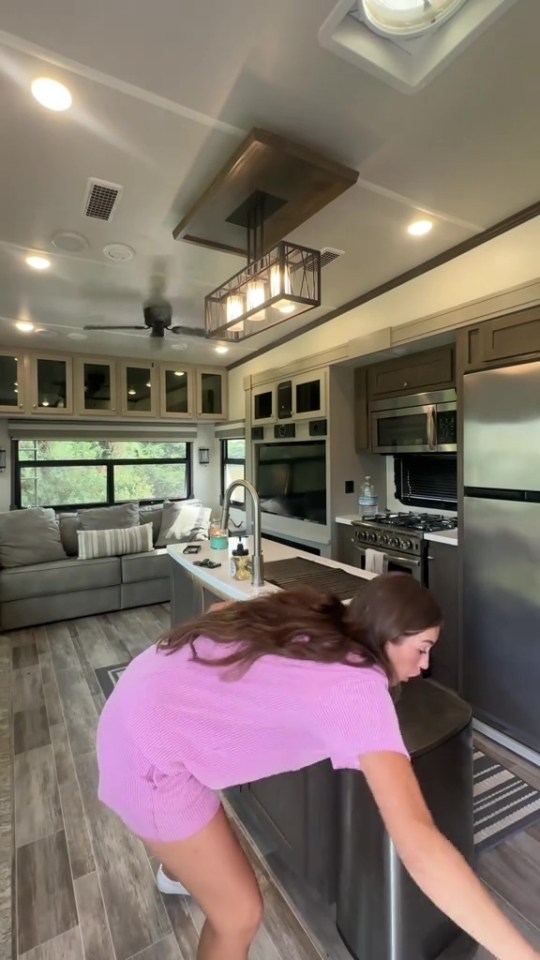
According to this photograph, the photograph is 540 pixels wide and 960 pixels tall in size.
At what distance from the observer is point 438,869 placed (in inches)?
27.2

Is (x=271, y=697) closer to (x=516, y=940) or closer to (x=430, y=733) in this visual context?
(x=516, y=940)

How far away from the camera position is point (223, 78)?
1391 mm

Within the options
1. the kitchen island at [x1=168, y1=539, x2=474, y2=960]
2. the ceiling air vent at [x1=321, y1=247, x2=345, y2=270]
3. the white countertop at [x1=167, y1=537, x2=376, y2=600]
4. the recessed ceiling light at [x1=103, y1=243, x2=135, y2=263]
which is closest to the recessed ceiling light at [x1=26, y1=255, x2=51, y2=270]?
the recessed ceiling light at [x1=103, y1=243, x2=135, y2=263]

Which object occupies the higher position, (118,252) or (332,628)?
(118,252)

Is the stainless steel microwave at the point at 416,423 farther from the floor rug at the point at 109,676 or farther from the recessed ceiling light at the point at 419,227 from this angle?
the floor rug at the point at 109,676

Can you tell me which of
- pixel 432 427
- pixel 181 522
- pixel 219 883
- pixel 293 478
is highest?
pixel 432 427

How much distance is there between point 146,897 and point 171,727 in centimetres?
112

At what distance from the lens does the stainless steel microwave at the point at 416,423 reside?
2.98 m

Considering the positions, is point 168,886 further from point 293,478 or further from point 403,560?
point 293,478

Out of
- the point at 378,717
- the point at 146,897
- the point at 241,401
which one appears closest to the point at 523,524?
the point at 378,717

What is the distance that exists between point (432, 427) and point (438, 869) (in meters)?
2.71

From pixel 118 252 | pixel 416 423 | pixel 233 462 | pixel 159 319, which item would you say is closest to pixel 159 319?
pixel 159 319

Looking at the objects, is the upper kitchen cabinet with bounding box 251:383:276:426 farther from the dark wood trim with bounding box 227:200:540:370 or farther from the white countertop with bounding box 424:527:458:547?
the white countertop with bounding box 424:527:458:547

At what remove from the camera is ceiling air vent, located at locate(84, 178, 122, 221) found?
1.94 m
